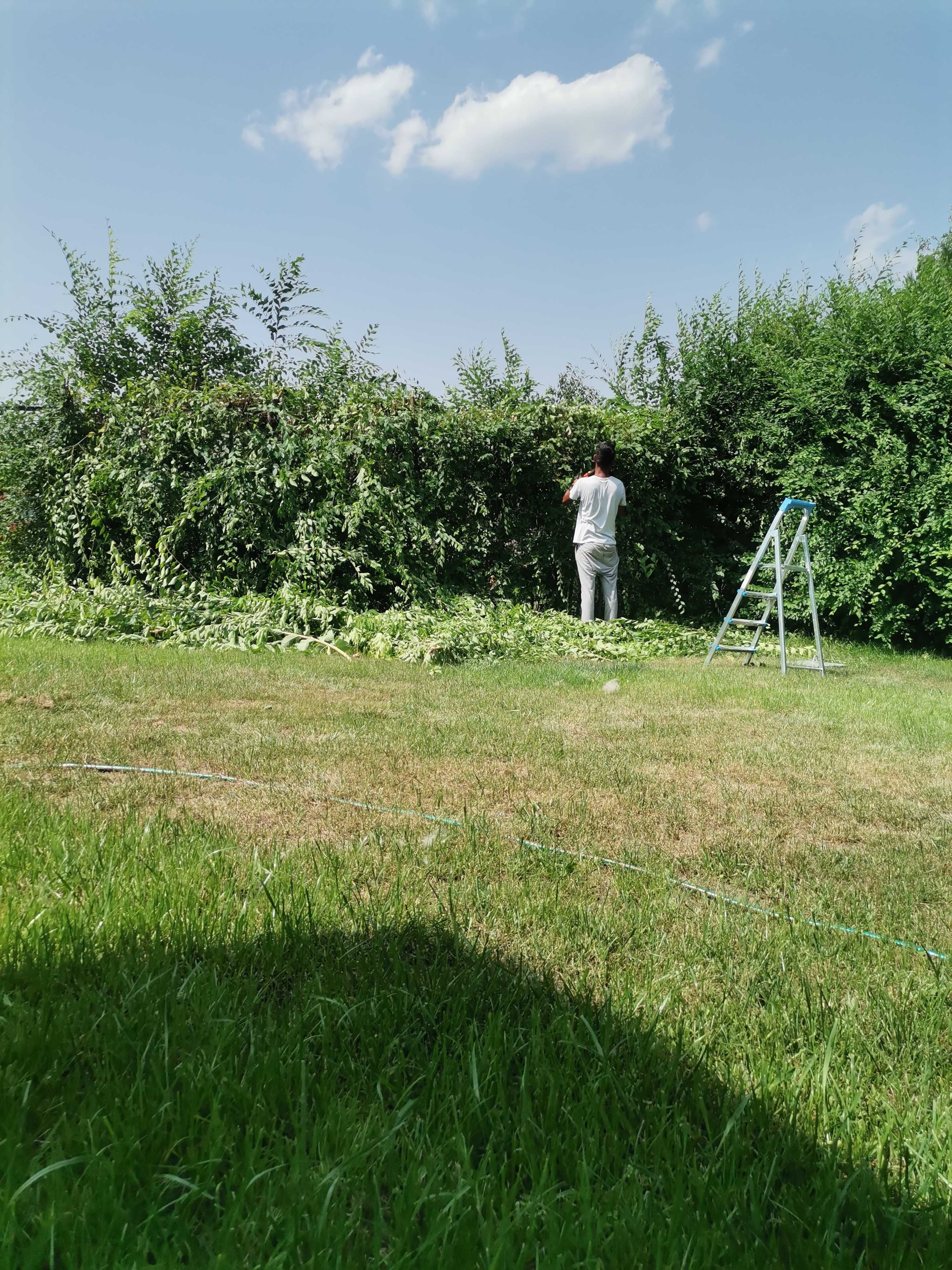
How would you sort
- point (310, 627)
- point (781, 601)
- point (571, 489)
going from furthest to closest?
point (571, 489)
point (310, 627)
point (781, 601)

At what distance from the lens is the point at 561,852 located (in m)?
2.84

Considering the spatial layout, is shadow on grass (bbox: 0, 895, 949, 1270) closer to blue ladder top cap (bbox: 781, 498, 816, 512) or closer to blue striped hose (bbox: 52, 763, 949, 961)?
blue striped hose (bbox: 52, 763, 949, 961)

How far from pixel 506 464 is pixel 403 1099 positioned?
930 centimetres

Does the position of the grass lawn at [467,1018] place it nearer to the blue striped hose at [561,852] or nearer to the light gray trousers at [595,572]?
the blue striped hose at [561,852]

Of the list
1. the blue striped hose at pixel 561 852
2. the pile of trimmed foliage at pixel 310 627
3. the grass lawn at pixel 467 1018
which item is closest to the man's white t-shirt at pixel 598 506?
the pile of trimmed foliage at pixel 310 627

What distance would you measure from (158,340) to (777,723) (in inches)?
403

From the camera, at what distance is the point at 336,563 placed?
926 centimetres

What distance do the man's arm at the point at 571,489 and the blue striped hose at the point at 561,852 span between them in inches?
264

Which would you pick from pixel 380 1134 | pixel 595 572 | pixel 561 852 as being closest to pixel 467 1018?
pixel 380 1134

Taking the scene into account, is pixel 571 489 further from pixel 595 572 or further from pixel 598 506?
pixel 595 572

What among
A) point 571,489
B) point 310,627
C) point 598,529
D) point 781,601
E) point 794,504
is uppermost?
point 571,489

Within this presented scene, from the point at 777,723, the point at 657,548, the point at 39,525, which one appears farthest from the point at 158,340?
the point at 777,723

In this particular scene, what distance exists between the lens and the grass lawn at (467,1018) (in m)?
1.22

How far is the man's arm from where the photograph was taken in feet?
31.7
